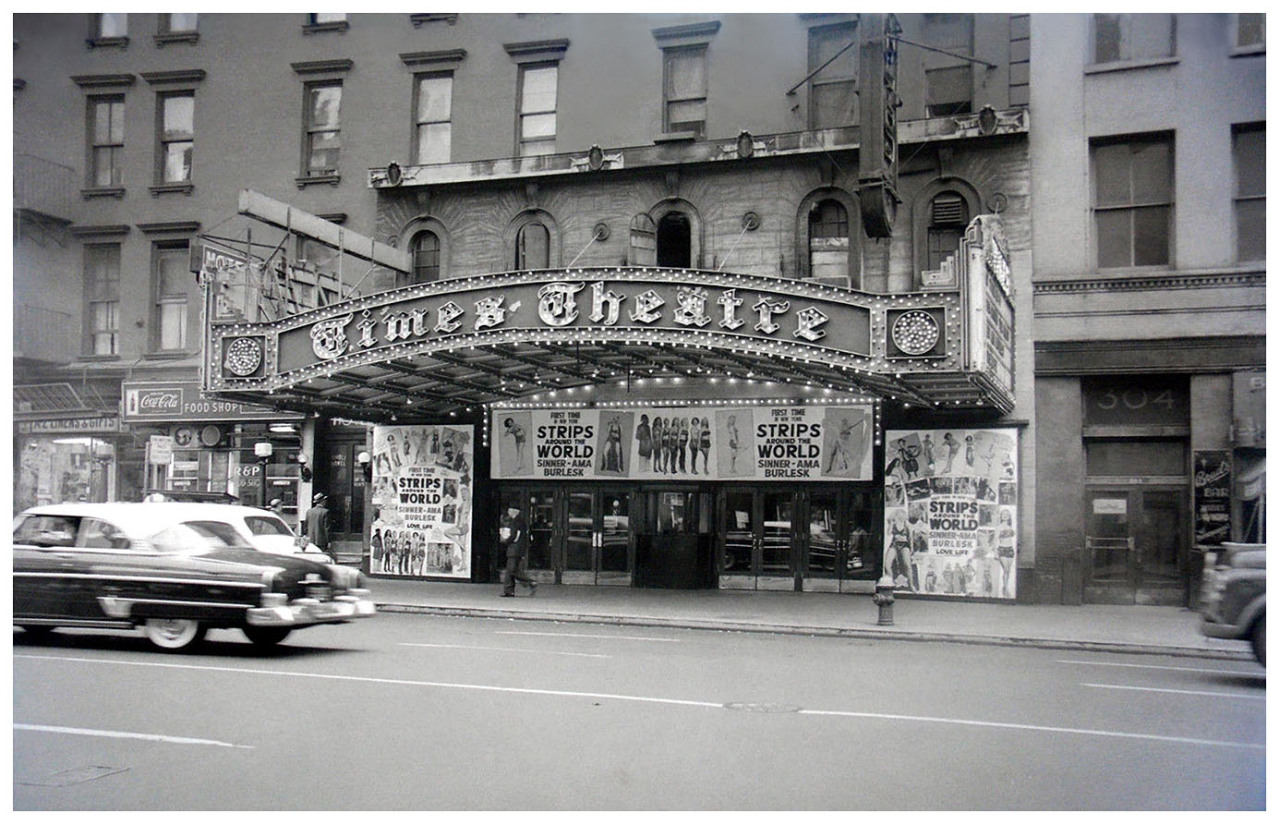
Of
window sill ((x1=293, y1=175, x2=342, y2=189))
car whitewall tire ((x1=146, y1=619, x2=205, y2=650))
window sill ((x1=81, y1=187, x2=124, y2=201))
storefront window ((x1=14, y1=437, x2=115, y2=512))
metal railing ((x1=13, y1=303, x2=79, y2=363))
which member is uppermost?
window sill ((x1=293, y1=175, x2=342, y2=189))

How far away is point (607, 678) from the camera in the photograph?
10.9 meters

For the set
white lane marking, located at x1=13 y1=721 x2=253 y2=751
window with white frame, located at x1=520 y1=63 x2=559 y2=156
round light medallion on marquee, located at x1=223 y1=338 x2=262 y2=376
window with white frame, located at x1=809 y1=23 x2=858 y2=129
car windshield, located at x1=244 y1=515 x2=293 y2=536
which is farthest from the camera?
window with white frame, located at x1=520 y1=63 x2=559 y2=156

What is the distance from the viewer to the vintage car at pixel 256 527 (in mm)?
12633

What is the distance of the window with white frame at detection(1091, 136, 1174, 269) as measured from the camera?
18.2 m

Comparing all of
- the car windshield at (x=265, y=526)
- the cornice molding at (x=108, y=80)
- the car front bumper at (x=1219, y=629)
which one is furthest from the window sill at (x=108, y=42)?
the car front bumper at (x=1219, y=629)

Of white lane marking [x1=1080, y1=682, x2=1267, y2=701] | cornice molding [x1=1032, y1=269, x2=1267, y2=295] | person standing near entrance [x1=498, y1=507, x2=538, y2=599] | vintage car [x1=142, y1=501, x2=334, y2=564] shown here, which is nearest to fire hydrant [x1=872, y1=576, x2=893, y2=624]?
white lane marking [x1=1080, y1=682, x2=1267, y2=701]

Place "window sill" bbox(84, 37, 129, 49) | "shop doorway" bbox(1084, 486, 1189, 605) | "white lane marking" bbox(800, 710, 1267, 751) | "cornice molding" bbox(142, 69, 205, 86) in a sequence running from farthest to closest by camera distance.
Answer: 1. "shop doorway" bbox(1084, 486, 1189, 605)
2. "cornice molding" bbox(142, 69, 205, 86)
3. "window sill" bbox(84, 37, 129, 49)
4. "white lane marking" bbox(800, 710, 1267, 751)

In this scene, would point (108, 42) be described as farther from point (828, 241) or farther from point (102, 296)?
point (828, 241)

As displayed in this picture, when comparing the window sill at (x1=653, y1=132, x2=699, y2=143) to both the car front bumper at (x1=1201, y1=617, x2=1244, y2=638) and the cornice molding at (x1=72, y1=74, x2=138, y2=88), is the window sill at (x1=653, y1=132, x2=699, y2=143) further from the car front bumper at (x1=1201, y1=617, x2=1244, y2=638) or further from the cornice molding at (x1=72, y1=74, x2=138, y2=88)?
the car front bumper at (x1=1201, y1=617, x2=1244, y2=638)

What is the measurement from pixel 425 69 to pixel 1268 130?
60.3ft

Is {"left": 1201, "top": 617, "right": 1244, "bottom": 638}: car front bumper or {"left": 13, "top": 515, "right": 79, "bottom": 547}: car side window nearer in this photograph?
{"left": 1201, "top": 617, "right": 1244, "bottom": 638}: car front bumper

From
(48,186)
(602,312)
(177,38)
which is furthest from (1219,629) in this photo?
(48,186)

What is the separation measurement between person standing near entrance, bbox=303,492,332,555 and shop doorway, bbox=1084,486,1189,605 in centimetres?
1433
